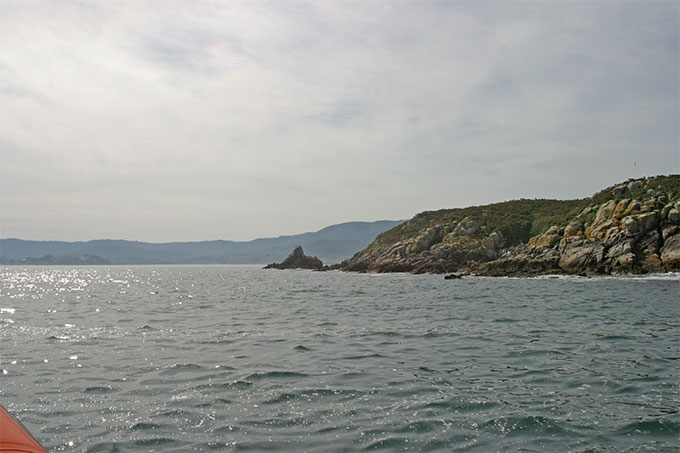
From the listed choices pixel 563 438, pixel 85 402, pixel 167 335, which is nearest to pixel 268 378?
pixel 85 402

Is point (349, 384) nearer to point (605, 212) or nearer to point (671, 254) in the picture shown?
point (671, 254)

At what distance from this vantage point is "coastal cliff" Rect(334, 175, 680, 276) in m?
57.8

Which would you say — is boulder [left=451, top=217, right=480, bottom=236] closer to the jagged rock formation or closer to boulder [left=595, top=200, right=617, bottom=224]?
boulder [left=595, top=200, right=617, bottom=224]

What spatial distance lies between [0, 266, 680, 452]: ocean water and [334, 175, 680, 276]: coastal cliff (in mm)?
43447

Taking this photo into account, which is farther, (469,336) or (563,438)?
(469,336)

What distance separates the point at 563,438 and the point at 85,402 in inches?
395

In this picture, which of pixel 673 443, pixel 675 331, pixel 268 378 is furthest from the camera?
pixel 675 331

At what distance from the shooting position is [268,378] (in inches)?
457

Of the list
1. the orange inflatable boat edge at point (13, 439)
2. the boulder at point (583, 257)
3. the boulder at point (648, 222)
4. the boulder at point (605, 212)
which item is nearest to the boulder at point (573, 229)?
the boulder at point (605, 212)

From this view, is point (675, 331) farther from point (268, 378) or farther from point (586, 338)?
point (268, 378)

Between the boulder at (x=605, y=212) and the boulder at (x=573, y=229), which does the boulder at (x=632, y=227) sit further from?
the boulder at (x=573, y=229)

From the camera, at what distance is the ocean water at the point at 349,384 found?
7.76 meters

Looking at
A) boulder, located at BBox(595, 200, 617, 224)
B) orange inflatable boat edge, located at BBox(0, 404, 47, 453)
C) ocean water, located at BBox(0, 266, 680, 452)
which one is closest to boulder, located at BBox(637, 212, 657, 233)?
boulder, located at BBox(595, 200, 617, 224)

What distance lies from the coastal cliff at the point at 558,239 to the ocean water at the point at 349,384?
43.4 metres
